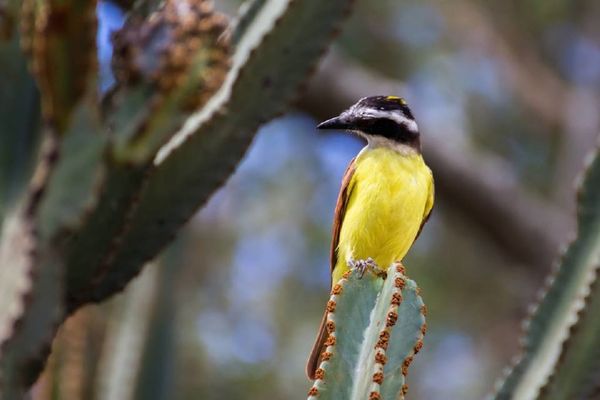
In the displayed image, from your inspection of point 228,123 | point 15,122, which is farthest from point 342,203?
point 15,122

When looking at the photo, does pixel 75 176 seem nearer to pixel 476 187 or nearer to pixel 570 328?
pixel 570 328

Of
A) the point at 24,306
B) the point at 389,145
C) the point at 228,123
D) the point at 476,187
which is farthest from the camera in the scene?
the point at 476,187

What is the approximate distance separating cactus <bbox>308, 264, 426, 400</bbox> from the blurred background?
3915mm

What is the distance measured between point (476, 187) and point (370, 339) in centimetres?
431

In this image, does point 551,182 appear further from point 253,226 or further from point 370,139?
point 370,139

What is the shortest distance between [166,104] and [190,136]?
853 mm

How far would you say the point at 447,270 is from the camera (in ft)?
30.0

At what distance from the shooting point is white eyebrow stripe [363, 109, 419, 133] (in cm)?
357

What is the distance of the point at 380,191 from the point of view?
3639mm

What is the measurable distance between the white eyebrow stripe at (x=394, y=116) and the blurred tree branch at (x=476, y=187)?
242 cm

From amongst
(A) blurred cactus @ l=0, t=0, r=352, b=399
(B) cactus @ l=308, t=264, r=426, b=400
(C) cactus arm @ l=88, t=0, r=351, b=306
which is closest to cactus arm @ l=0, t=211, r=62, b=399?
(A) blurred cactus @ l=0, t=0, r=352, b=399

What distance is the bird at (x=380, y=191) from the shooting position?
11.7ft

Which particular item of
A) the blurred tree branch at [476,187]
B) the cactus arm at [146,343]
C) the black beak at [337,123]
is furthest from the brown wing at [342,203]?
the blurred tree branch at [476,187]

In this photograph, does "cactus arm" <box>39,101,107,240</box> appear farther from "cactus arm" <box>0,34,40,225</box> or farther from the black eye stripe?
the black eye stripe
